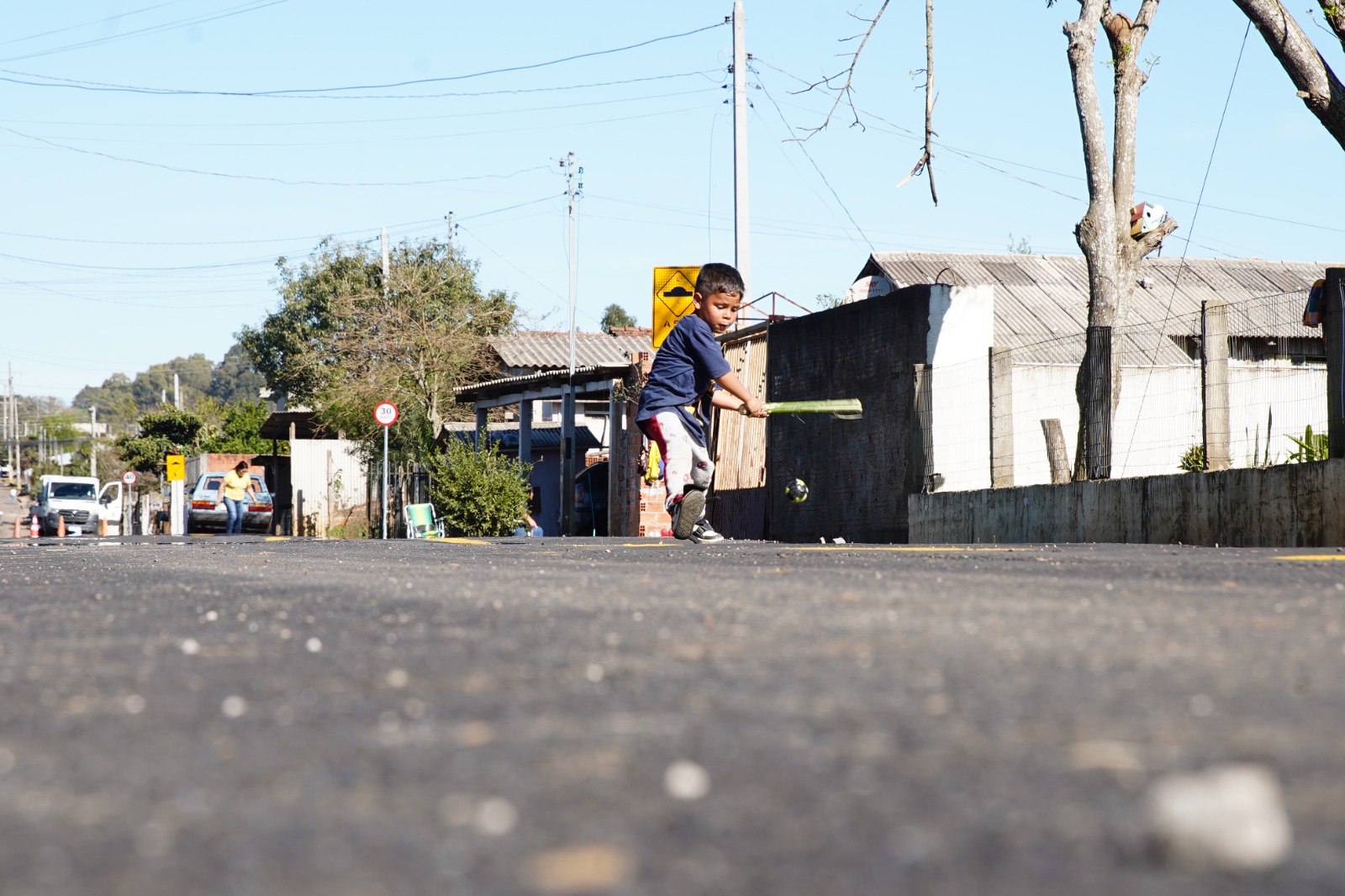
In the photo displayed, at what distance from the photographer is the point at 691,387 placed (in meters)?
10.8

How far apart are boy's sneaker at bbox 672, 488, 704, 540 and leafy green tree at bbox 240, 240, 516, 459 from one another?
25091mm

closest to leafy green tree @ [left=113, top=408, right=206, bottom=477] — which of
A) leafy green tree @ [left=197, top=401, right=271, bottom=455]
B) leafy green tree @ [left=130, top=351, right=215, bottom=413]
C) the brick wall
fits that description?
leafy green tree @ [left=197, top=401, right=271, bottom=455]

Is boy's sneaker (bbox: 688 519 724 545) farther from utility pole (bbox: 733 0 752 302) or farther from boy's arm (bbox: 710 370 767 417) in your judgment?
utility pole (bbox: 733 0 752 302)

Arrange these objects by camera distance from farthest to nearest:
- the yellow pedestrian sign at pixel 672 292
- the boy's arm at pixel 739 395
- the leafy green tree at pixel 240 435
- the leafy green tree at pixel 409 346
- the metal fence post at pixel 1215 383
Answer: the leafy green tree at pixel 240 435 < the leafy green tree at pixel 409 346 < the yellow pedestrian sign at pixel 672 292 < the metal fence post at pixel 1215 383 < the boy's arm at pixel 739 395

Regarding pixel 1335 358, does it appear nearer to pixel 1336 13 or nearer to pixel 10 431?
pixel 1336 13

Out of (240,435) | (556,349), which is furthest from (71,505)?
(240,435)

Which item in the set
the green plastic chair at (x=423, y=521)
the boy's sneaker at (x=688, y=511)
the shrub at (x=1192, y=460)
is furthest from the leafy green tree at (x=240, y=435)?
the boy's sneaker at (x=688, y=511)

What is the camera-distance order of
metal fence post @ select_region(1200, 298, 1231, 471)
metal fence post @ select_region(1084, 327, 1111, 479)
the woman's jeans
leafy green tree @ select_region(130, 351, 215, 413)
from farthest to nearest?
leafy green tree @ select_region(130, 351, 215, 413)
the woman's jeans
metal fence post @ select_region(1084, 327, 1111, 479)
metal fence post @ select_region(1200, 298, 1231, 471)

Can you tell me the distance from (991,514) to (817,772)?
12633 millimetres

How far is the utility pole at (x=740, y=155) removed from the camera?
2367 cm

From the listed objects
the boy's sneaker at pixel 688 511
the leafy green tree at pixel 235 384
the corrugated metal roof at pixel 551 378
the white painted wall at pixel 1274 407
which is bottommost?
the boy's sneaker at pixel 688 511

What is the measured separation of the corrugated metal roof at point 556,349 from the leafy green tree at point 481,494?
10.1 m

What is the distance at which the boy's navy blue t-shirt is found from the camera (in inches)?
423

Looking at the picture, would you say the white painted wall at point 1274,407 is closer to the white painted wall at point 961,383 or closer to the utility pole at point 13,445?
the white painted wall at point 961,383
